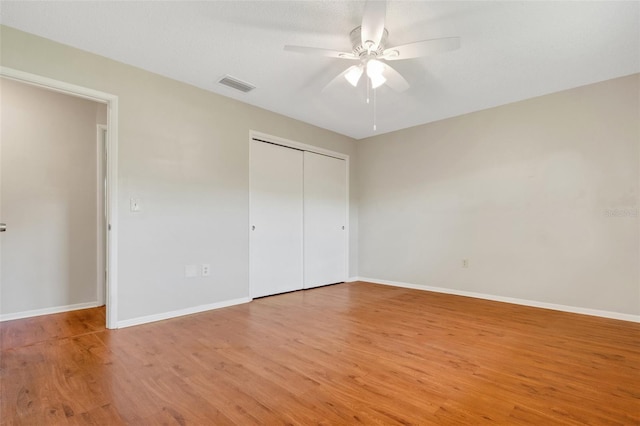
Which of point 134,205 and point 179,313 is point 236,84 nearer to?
point 134,205

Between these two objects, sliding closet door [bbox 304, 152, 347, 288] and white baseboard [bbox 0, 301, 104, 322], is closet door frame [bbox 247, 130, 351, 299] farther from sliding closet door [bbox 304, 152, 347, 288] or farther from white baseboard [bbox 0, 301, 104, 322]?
white baseboard [bbox 0, 301, 104, 322]

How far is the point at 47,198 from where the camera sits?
3.24 m

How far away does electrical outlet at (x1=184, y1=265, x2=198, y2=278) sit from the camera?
3.09 meters

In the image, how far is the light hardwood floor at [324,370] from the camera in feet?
4.78

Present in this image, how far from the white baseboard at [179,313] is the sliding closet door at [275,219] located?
0.89ft

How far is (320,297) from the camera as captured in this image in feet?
12.7

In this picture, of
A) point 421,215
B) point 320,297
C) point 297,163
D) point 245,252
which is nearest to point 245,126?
Answer: point 297,163

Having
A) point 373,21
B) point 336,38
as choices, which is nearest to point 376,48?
point 373,21

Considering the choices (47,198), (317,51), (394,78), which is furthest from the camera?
(47,198)

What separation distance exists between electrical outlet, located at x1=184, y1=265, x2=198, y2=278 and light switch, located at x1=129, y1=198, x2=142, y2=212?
2.41 feet

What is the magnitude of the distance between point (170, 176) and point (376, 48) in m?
2.26

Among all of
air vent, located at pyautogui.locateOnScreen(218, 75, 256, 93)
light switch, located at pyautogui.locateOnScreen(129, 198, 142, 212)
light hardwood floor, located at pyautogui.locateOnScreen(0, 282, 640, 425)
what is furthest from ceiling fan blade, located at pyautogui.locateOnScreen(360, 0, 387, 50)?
light switch, located at pyautogui.locateOnScreen(129, 198, 142, 212)

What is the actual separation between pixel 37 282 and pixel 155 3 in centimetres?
304

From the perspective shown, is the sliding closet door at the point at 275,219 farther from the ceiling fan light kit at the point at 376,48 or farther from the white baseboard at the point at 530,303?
the ceiling fan light kit at the point at 376,48
